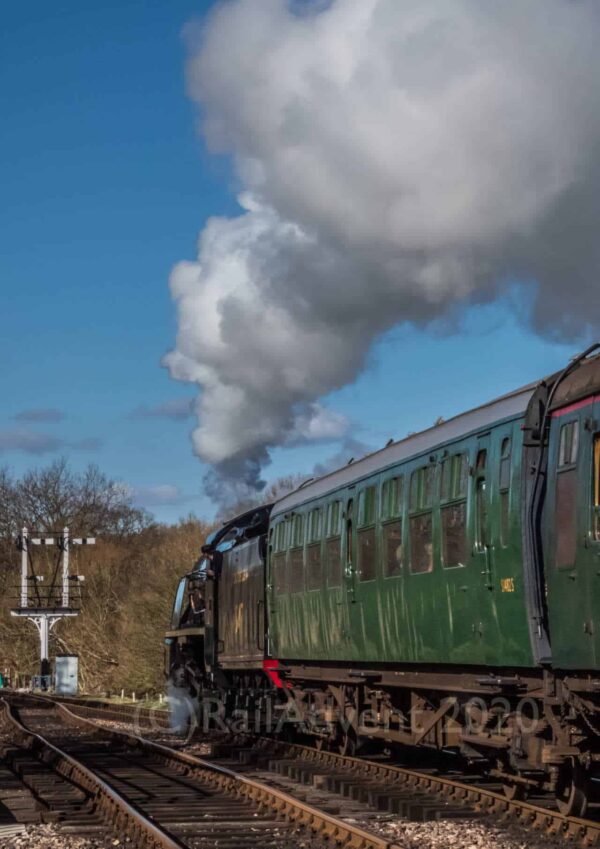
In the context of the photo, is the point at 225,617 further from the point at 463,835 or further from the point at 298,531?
the point at 463,835

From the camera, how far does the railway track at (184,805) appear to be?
11.4m

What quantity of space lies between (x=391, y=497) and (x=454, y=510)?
84.3 inches

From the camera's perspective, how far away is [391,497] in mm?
14898

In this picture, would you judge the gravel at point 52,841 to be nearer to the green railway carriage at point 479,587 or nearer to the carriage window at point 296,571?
the green railway carriage at point 479,587

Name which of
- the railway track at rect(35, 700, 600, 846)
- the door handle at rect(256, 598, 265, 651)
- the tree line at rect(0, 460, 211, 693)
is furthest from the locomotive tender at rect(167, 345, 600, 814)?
the tree line at rect(0, 460, 211, 693)

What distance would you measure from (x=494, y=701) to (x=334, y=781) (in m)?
3.35

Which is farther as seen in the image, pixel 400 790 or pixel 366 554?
pixel 366 554

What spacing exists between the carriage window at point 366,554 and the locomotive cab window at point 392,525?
1.36ft

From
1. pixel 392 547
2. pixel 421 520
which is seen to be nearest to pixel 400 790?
pixel 392 547

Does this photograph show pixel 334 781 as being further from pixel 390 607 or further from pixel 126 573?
pixel 126 573

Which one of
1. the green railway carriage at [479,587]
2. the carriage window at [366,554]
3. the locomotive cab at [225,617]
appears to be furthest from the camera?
the locomotive cab at [225,617]

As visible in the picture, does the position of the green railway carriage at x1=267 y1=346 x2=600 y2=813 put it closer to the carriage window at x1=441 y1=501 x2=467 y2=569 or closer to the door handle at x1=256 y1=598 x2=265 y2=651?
the carriage window at x1=441 y1=501 x2=467 y2=569

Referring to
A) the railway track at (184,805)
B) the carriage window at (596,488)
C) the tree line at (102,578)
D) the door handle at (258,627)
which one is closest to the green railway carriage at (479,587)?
the carriage window at (596,488)

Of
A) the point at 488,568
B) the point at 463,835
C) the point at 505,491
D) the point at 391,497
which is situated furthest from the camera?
the point at 391,497
